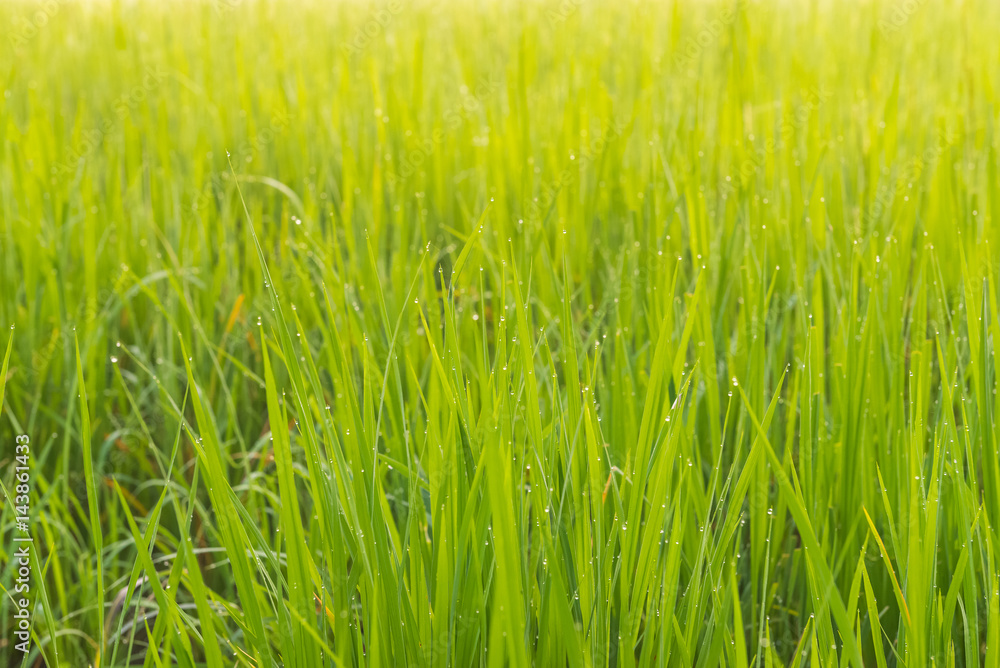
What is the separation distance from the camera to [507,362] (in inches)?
28.7

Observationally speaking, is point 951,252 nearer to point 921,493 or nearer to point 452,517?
point 921,493

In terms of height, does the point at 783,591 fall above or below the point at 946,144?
below

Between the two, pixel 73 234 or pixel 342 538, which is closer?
pixel 342 538


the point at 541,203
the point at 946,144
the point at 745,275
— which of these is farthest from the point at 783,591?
the point at 946,144

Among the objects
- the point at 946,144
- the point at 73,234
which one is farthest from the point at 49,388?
the point at 946,144

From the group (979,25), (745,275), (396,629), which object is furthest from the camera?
(979,25)

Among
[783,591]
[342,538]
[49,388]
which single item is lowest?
[783,591]

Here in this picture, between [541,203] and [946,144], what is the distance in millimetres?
793

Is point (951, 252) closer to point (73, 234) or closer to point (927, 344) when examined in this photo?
point (927, 344)

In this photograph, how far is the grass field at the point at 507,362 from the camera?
68 centimetres

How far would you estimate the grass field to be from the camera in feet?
2.22

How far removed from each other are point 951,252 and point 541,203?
28.6 inches

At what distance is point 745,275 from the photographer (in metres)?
1.16

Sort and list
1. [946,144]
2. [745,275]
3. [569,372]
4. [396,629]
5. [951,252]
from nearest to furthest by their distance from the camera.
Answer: [396,629]
[569,372]
[745,275]
[951,252]
[946,144]
